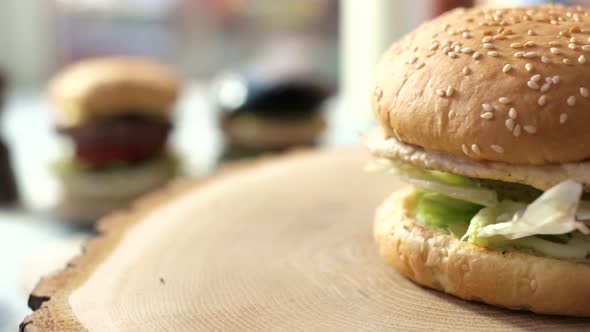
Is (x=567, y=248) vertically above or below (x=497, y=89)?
below

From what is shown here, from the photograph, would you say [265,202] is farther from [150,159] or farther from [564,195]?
[150,159]

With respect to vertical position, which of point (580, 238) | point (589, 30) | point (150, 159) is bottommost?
point (150, 159)

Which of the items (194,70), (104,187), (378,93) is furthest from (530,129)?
(194,70)

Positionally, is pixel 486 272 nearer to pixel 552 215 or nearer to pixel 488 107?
pixel 552 215

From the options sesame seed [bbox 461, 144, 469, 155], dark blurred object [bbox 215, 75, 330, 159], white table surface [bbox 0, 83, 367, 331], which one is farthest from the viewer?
dark blurred object [bbox 215, 75, 330, 159]

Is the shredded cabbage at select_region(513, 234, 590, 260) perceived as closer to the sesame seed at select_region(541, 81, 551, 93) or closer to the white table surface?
the sesame seed at select_region(541, 81, 551, 93)

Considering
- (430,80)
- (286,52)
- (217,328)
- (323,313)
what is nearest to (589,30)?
(430,80)

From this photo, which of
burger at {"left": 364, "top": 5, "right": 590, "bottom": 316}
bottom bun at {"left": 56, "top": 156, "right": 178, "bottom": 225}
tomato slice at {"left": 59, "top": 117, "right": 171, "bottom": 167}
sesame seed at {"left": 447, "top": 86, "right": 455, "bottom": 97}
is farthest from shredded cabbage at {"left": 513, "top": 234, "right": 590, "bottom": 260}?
tomato slice at {"left": 59, "top": 117, "right": 171, "bottom": 167}
